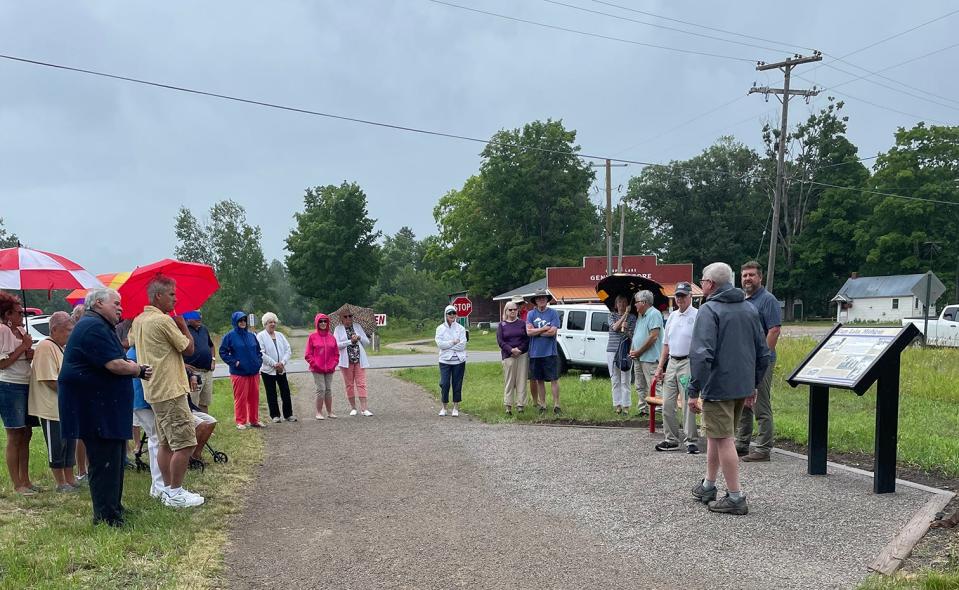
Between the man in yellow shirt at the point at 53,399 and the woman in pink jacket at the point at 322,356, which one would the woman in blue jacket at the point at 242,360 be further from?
the man in yellow shirt at the point at 53,399

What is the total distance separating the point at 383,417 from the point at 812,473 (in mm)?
6735

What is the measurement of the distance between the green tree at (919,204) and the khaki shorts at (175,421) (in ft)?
217

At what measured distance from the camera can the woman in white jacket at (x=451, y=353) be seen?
444 inches

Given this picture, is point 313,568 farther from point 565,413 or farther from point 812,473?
point 565,413

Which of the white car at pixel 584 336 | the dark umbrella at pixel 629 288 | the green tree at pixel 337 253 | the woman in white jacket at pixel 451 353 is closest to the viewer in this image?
the dark umbrella at pixel 629 288

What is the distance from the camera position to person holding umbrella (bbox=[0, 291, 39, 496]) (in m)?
6.48

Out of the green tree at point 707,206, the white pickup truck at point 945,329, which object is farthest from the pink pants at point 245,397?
the green tree at point 707,206

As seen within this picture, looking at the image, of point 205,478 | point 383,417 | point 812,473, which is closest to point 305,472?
point 205,478

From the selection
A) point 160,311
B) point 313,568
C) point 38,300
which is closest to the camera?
point 313,568

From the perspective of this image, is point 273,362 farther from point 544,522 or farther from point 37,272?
point 544,522

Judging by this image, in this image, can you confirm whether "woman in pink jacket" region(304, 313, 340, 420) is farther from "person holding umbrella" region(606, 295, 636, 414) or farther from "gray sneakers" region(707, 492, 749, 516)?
"gray sneakers" region(707, 492, 749, 516)

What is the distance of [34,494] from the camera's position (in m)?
6.52

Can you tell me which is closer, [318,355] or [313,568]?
[313,568]

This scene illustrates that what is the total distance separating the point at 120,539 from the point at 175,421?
117 cm
